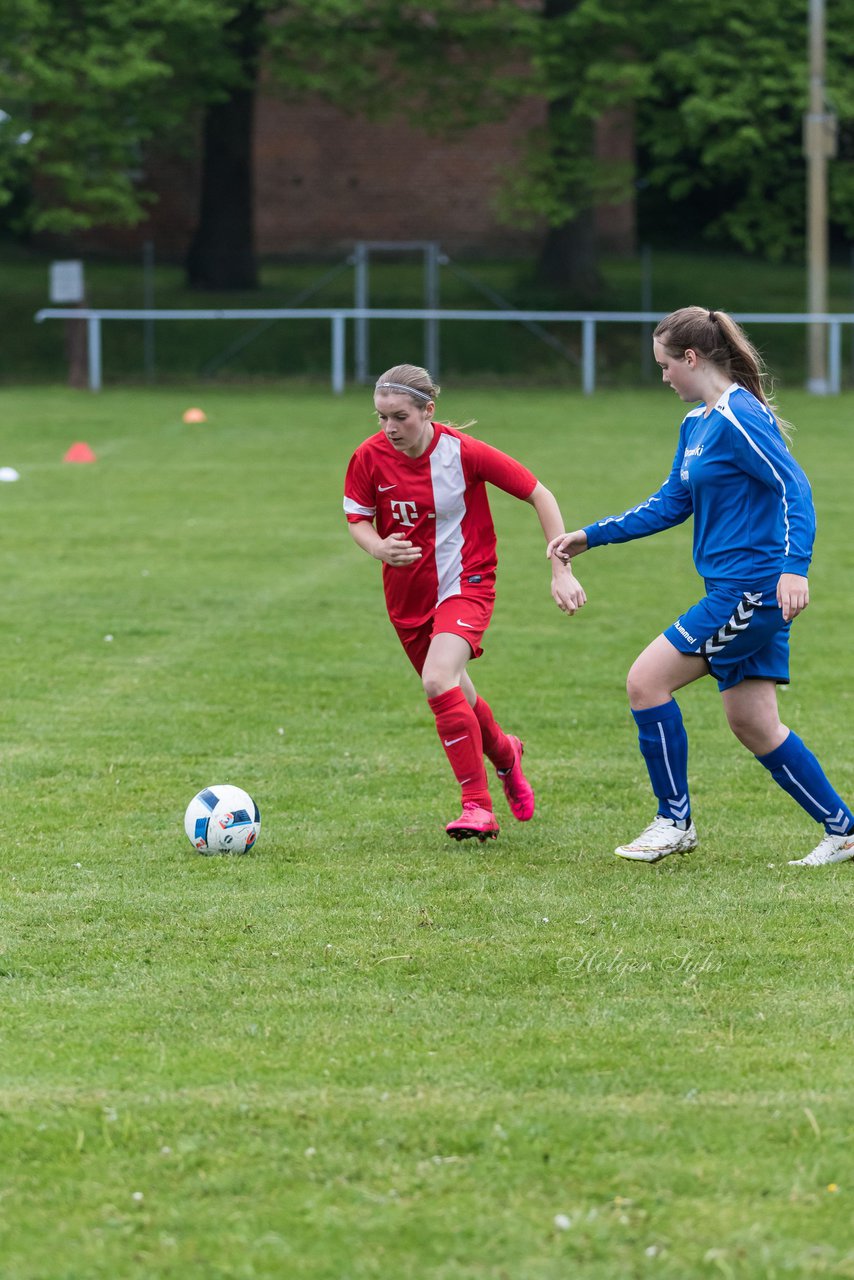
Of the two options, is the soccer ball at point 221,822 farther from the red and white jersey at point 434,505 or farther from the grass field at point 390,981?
the red and white jersey at point 434,505

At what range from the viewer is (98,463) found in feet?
62.1

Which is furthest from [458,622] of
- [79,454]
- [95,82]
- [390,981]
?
[95,82]

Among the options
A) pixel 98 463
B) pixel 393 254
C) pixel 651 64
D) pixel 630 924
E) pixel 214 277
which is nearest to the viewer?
pixel 630 924

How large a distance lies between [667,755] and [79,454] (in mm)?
14375

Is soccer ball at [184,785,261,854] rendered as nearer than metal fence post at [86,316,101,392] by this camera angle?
Yes

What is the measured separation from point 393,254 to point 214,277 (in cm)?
576

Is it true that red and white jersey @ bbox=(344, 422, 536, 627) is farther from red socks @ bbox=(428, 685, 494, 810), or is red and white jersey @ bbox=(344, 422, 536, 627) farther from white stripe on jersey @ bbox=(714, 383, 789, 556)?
white stripe on jersey @ bbox=(714, 383, 789, 556)

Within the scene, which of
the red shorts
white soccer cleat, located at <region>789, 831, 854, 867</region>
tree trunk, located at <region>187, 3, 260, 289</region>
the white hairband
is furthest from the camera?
tree trunk, located at <region>187, 3, 260, 289</region>

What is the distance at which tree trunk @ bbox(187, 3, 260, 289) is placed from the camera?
113 ft

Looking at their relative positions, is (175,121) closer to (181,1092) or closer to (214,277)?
(214,277)

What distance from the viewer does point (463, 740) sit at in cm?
622

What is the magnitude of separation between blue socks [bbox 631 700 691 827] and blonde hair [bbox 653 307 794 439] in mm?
1011

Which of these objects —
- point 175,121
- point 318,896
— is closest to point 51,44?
point 175,121

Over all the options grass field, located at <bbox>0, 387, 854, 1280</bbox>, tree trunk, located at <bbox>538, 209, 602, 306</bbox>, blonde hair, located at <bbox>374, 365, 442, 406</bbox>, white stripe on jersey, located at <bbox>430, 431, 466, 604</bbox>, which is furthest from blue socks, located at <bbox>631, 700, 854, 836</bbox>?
tree trunk, located at <bbox>538, 209, 602, 306</bbox>
